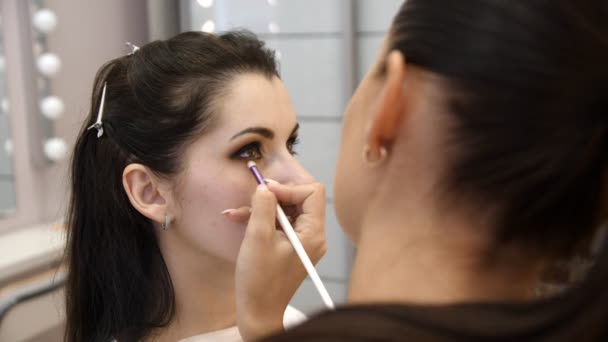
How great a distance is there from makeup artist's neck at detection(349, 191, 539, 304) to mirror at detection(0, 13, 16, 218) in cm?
171

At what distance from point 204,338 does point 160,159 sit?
290mm

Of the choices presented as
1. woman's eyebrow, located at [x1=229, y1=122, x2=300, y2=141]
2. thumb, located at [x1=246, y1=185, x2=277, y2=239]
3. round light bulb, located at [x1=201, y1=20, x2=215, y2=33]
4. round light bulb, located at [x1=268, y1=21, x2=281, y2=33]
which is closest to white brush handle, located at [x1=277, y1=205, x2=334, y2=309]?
thumb, located at [x1=246, y1=185, x2=277, y2=239]

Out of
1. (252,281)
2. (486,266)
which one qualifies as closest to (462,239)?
(486,266)

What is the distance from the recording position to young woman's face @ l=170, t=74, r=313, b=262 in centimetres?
105

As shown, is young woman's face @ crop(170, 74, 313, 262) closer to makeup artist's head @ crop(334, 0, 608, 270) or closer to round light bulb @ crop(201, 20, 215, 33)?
makeup artist's head @ crop(334, 0, 608, 270)

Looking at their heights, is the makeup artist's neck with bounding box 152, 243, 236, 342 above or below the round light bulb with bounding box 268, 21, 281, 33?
below

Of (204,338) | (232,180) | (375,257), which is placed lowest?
(204,338)

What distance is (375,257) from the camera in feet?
1.90

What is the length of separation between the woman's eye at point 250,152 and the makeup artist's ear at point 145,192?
0.13 metres

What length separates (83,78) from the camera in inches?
86.4

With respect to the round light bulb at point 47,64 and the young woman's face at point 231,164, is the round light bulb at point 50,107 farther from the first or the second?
the young woman's face at point 231,164

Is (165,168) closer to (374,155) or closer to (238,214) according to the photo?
Result: (238,214)

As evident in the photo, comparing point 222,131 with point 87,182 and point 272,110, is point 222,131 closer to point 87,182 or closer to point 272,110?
point 272,110

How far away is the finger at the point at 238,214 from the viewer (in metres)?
1.03
